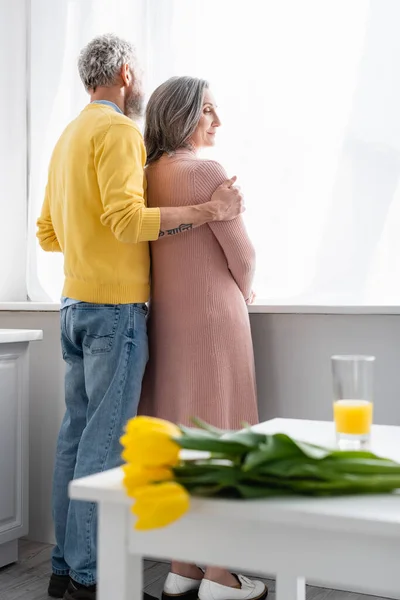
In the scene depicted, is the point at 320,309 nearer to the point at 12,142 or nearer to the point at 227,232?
the point at 227,232

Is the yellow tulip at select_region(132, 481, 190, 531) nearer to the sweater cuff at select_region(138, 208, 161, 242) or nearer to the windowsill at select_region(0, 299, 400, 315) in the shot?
the sweater cuff at select_region(138, 208, 161, 242)

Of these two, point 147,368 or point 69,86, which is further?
point 69,86

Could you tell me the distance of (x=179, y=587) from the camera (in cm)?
232

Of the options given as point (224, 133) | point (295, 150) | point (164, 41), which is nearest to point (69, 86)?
point (164, 41)

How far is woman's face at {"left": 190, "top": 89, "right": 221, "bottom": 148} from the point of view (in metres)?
2.32

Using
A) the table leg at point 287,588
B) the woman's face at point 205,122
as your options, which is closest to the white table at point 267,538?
the table leg at point 287,588

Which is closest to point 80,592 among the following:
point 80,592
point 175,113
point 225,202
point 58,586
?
point 80,592

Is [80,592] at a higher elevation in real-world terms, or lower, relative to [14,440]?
lower

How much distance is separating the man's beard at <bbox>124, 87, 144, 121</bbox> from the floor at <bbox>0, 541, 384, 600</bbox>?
145 centimetres

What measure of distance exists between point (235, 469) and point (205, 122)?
1615 mm

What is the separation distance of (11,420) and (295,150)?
4.34 feet

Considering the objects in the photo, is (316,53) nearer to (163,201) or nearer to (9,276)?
(163,201)

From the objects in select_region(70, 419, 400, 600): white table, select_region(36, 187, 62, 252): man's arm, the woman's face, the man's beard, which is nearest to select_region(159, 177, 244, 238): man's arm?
the woman's face

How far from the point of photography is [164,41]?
2.93m
